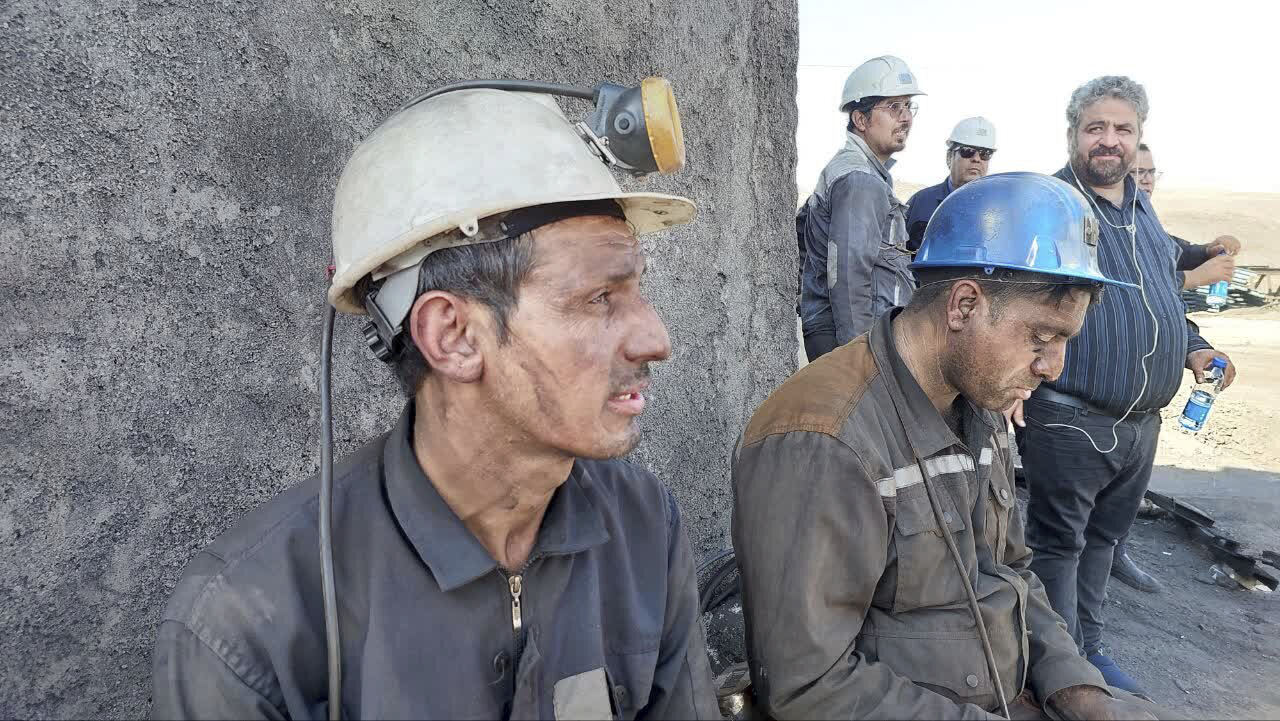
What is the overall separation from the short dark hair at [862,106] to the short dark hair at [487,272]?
3.43m

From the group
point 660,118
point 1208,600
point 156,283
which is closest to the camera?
point 660,118

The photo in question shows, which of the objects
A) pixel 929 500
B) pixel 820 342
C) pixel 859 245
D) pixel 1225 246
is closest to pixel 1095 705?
pixel 929 500

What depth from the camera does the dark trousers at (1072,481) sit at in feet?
11.1

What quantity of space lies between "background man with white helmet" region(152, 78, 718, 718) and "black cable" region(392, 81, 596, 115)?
0.01 meters

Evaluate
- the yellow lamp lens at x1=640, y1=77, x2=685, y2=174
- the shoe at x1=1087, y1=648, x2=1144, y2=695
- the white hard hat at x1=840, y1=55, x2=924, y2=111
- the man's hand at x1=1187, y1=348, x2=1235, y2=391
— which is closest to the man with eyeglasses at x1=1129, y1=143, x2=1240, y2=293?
the man's hand at x1=1187, y1=348, x2=1235, y2=391

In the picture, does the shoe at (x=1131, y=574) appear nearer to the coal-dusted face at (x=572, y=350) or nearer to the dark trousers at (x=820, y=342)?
the dark trousers at (x=820, y=342)

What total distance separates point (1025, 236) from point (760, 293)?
1204 mm

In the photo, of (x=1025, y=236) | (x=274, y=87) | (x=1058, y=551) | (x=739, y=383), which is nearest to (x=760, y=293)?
(x=739, y=383)

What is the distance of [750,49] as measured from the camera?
332 cm

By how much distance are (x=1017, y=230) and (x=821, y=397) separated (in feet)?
2.57

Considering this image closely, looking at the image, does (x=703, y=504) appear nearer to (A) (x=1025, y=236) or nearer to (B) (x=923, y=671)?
(B) (x=923, y=671)

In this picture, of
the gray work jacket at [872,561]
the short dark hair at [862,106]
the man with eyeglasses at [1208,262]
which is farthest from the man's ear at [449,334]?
the man with eyeglasses at [1208,262]

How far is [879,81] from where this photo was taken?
14.5 feet

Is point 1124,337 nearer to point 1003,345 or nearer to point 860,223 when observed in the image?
point 860,223
